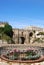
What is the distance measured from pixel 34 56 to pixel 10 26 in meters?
35.8

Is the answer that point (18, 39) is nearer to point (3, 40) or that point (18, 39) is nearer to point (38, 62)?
point (3, 40)

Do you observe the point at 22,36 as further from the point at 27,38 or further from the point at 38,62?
the point at 38,62

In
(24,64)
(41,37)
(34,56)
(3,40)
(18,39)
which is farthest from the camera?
(18,39)

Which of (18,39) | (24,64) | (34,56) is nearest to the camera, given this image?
(24,64)

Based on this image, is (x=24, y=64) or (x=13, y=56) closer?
(x=24, y=64)

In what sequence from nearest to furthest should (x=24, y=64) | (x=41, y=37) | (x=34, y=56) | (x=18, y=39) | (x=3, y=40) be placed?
(x=24, y=64) < (x=34, y=56) < (x=3, y=40) < (x=41, y=37) < (x=18, y=39)

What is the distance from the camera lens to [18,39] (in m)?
46.1

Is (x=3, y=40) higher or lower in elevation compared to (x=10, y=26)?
lower

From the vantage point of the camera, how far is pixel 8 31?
142 feet

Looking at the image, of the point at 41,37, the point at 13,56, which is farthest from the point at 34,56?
the point at 41,37

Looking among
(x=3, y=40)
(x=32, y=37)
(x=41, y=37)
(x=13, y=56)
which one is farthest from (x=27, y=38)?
(x=13, y=56)

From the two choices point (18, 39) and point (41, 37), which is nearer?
point (41, 37)

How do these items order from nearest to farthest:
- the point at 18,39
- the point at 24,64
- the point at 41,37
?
the point at 24,64 → the point at 41,37 → the point at 18,39

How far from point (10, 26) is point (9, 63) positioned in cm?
3677
